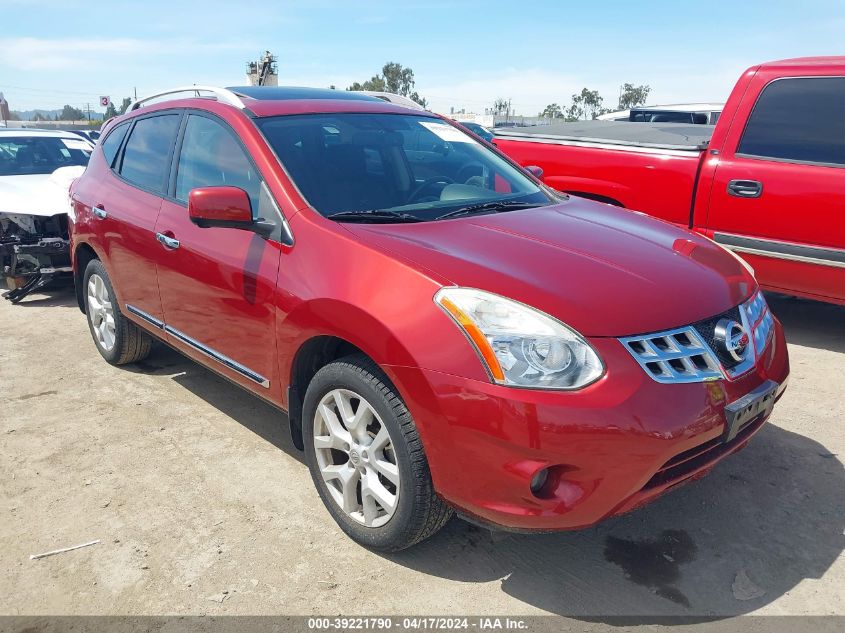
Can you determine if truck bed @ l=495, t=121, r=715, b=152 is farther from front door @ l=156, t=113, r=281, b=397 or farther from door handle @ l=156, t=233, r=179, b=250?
door handle @ l=156, t=233, r=179, b=250

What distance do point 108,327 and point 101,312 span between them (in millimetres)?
128

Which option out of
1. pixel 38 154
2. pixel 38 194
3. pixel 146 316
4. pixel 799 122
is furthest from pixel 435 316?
pixel 38 154

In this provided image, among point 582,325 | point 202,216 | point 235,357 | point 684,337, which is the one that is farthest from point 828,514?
point 202,216

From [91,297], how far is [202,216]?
7.87 feet

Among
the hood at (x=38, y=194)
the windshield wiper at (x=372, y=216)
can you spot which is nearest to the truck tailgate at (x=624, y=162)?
the windshield wiper at (x=372, y=216)

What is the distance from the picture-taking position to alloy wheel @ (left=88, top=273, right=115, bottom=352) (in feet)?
15.1

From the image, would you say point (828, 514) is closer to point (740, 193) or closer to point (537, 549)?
point (537, 549)

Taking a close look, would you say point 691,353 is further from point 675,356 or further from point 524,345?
point 524,345

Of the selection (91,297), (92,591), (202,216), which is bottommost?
(92,591)

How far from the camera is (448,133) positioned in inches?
153

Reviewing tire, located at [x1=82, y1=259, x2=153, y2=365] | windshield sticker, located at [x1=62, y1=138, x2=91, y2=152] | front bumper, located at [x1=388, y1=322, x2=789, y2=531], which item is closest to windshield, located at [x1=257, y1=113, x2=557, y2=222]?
front bumper, located at [x1=388, y1=322, x2=789, y2=531]

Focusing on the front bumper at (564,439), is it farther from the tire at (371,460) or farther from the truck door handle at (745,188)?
the truck door handle at (745,188)

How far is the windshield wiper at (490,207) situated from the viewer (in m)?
3.04

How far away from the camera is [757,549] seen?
266cm
